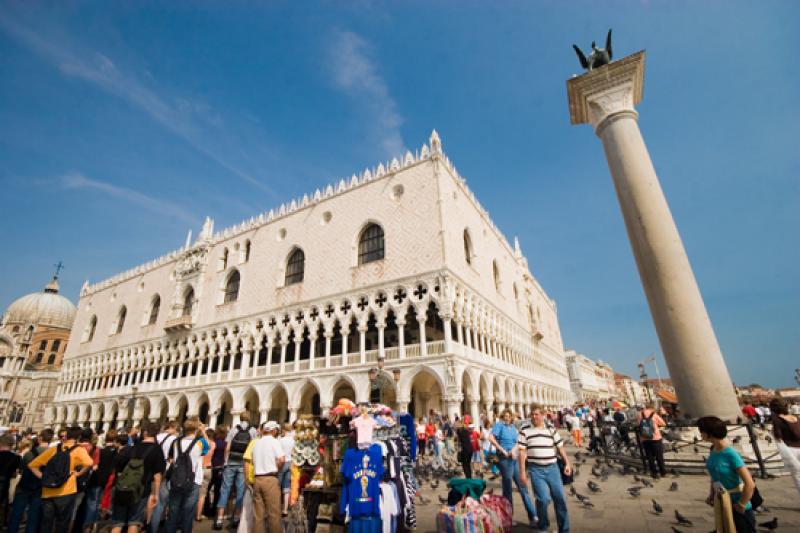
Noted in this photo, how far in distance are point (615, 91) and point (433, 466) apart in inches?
516

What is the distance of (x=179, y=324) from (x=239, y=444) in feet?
80.9

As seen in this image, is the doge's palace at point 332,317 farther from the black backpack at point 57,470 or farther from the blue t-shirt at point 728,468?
the blue t-shirt at point 728,468

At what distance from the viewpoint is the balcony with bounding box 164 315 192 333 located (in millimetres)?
27078

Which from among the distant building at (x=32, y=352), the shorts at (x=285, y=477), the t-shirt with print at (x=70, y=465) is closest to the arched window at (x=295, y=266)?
the shorts at (x=285, y=477)

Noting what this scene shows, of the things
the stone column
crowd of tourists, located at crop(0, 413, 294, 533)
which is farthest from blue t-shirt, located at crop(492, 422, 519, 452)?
the stone column

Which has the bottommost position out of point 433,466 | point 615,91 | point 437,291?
point 433,466

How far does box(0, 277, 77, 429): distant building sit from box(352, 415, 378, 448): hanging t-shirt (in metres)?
46.5

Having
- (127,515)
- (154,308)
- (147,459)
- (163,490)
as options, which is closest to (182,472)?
(147,459)

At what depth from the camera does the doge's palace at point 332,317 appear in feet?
61.0

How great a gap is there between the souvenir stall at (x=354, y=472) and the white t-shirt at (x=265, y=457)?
0.35 m

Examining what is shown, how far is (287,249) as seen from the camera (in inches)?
973

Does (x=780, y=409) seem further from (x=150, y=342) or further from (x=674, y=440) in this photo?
(x=150, y=342)

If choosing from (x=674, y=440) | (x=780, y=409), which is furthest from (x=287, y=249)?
(x=780, y=409)

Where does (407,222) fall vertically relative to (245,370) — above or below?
above
